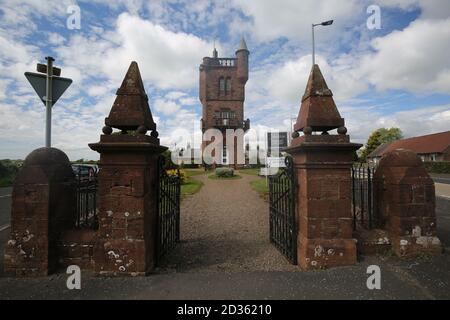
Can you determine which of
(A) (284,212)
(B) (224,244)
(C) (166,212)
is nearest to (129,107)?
(C) (166,212)

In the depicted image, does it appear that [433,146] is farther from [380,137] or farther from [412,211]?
[412,211]

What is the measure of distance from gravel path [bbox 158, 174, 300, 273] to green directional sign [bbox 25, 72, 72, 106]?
11.7 ft

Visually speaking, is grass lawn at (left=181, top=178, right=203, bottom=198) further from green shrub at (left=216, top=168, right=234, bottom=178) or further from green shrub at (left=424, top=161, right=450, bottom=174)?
green shrub at (left=424, top=161, right=450, bottom=174)

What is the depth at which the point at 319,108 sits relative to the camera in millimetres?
4262

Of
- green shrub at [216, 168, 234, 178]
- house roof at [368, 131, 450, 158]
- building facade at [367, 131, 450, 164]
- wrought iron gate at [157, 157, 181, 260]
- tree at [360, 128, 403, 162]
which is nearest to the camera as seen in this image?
wrought iron gate at [157, 157, 181, 260]

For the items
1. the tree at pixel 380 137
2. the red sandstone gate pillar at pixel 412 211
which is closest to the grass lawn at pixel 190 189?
the red sandstone gate pillar at pixel 412 211

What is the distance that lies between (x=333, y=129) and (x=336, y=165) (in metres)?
0.65

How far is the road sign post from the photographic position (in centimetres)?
431

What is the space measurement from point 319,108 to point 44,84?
475 centimetres

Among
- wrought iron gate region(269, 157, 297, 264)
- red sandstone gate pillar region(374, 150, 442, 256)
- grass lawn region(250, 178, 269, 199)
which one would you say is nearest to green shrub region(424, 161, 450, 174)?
grass lawn region(250, 178, 269, 199)

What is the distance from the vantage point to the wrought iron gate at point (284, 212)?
4.47 meters

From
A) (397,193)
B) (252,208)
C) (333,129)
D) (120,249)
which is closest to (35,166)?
(120,249)
